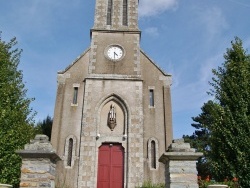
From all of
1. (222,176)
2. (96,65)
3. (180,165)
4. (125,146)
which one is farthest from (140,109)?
(180,165)

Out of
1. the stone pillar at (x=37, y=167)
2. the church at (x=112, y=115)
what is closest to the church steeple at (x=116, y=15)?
the church at (x=112, y=115)

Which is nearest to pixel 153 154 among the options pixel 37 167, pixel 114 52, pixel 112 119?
pixel 112 119

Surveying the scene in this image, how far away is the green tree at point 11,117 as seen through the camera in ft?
37.1

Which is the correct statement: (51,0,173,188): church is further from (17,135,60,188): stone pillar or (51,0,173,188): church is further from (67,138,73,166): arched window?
(17,135,60,188): stone pillar

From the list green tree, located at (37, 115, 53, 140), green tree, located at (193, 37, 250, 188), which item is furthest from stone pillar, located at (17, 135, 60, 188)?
green tree, located at (37, 115, 53, 140)

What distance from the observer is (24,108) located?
1352 centimetres

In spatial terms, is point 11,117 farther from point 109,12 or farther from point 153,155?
Result: point 109,12

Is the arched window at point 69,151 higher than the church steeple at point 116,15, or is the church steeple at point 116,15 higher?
the church steeple at point 116,15

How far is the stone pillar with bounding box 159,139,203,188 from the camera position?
6594mm

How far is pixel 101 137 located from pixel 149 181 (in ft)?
10.9

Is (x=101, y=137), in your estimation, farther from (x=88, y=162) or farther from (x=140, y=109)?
(x=140, y=109)

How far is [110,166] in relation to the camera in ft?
48.5

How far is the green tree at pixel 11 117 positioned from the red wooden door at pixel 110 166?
3.88 meters

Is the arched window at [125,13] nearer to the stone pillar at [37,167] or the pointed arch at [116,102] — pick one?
the pointed arch at [116,102]
